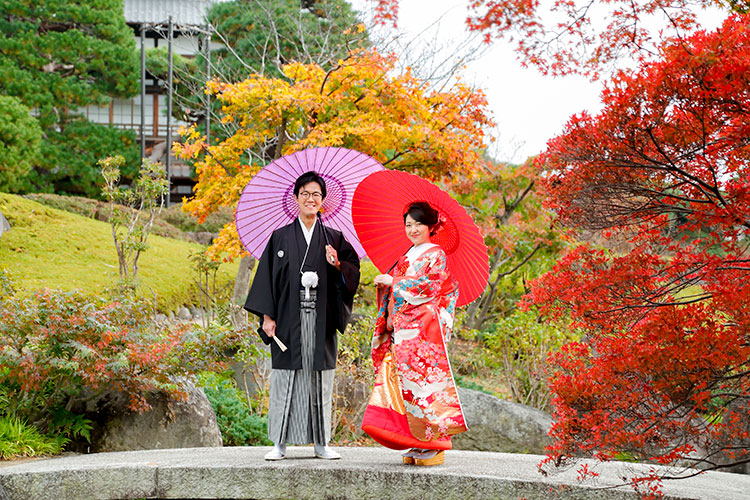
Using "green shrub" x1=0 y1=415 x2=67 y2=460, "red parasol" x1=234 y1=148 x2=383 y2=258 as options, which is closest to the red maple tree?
"red parasol" x1=234 y1=148 x2=383 y2=258

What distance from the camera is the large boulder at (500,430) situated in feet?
20.6

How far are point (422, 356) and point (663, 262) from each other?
4.55ft

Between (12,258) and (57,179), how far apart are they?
8.38 meters

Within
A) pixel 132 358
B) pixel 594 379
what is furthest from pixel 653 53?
pixel 132 358

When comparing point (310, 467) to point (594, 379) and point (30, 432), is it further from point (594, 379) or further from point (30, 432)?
point (30, 432)

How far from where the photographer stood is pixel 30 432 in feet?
15.3

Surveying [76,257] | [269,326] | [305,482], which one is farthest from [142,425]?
[76,257]

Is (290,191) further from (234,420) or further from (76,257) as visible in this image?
(76,257)

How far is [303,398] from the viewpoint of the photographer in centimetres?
413

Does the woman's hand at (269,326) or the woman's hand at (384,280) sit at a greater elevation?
the woman's hand at (384,280)

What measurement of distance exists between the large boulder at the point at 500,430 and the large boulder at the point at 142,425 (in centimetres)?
251

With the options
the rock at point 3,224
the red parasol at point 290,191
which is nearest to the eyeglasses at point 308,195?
the red parasol at point 290,191

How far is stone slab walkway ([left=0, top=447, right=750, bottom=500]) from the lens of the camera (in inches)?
146

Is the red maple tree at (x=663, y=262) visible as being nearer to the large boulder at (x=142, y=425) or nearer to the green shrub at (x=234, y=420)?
the large boulder at (x=142, y=425)
